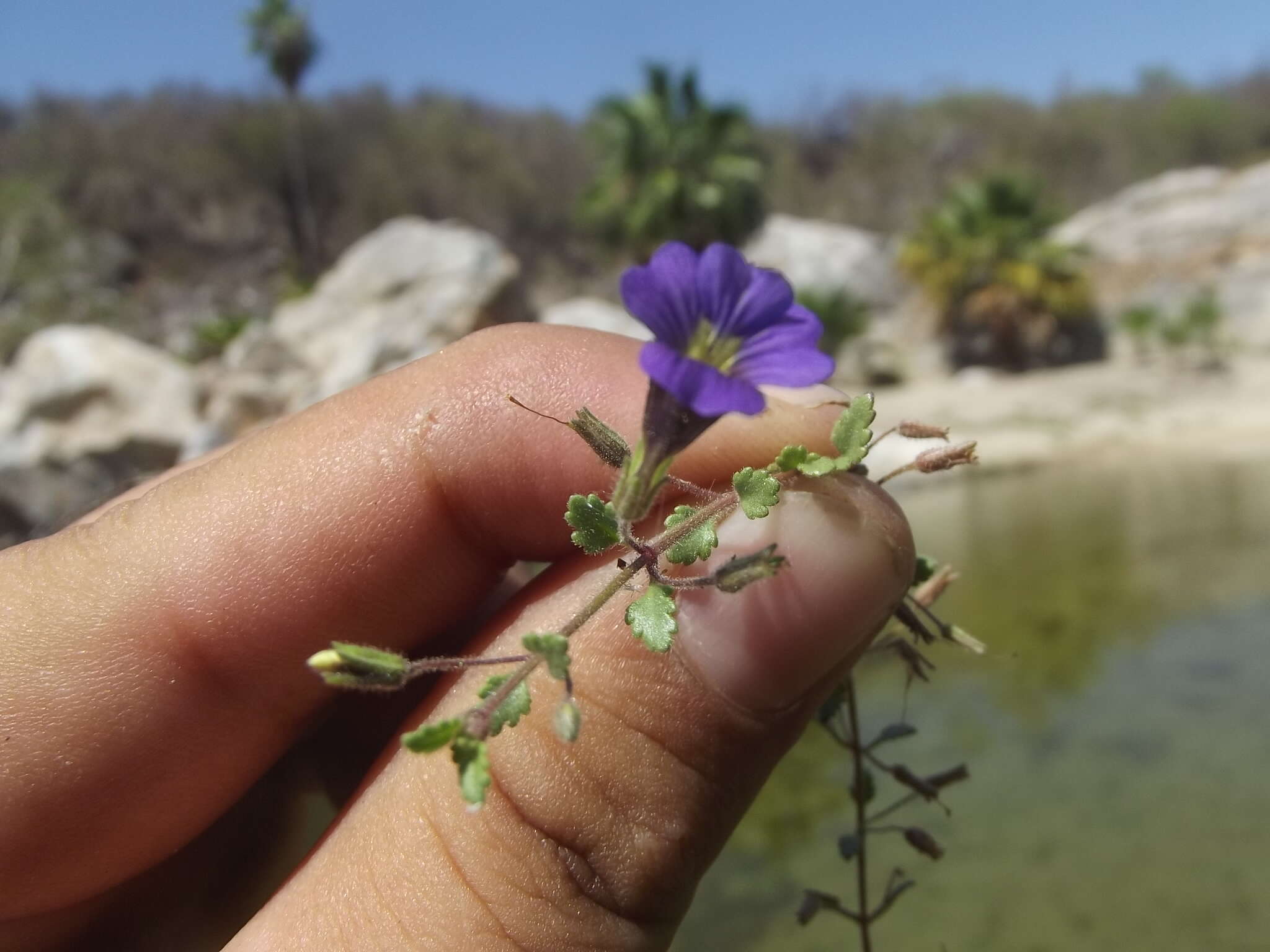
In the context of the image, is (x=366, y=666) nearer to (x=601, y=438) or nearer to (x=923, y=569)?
(x=601, y=438)

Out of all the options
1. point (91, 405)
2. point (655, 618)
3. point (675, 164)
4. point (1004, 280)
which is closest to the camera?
point (655, 618)

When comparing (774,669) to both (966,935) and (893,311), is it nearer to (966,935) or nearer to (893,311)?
(966,935)

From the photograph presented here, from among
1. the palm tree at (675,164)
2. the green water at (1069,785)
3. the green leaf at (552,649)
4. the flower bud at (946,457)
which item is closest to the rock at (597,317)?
the palm tree at (675,164)

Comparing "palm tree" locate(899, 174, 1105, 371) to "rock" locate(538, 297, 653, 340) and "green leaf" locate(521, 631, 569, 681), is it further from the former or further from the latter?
"green leaf" locate(521, 631, 569, 681)

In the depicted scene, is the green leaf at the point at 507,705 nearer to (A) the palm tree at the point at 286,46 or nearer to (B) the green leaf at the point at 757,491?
(B) the green leaf at the point at 757,491

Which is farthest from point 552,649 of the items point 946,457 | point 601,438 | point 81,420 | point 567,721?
point 81,420

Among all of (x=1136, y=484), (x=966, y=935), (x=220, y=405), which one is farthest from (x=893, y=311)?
(x=966, y=935)
